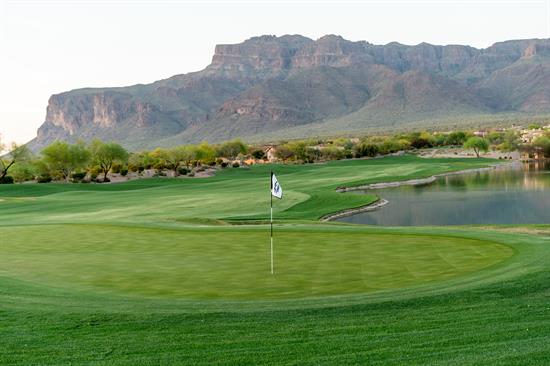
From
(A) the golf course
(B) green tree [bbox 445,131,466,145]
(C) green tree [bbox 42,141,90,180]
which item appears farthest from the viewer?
(B) green tree [bbox 445,131,466,145]

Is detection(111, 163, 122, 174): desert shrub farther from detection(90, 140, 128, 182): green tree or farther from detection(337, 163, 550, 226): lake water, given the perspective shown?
detection(337, 163, 550, 226): lake water

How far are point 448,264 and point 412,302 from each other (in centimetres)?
492

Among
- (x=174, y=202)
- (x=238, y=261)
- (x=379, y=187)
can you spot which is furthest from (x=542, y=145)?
(x=238, y=261)

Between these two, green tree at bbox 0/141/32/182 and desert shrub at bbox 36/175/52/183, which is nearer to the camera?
green tree at bbox 0/141/32/182

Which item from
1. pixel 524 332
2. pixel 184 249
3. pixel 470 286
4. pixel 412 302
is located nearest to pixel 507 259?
pixel 470 286

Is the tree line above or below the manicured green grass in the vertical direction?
above

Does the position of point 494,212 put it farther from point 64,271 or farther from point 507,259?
point 64,271

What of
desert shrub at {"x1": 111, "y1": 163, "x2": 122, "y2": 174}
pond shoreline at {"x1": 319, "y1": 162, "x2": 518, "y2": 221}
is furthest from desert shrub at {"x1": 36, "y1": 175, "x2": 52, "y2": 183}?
pond shoreline at {"x1": 319, "y1": 162, "x2": 518, "y2": 221}

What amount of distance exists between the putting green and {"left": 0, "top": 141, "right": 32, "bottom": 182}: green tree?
6096 cm

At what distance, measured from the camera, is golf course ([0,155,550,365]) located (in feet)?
28.1

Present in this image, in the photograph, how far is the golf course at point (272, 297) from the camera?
856 cm

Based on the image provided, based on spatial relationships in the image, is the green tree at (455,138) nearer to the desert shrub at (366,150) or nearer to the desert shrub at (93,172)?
the desert shrub at (366,150)

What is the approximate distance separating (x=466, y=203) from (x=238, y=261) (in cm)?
3787

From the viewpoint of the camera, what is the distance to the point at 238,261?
16859 mm
